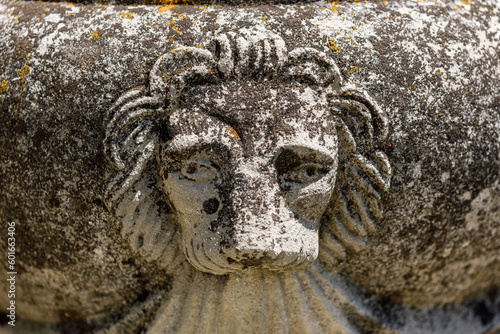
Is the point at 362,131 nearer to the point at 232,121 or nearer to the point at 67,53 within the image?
the point at 232,121

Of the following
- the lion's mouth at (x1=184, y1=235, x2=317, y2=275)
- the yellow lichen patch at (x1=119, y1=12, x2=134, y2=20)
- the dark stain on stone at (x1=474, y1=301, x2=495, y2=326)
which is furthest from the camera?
the dark stain on stone at (x1=474, y1=301, x2=495, y2=326)

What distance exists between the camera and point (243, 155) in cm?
Result: 133

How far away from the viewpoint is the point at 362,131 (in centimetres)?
142

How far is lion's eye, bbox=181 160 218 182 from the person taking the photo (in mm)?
1358

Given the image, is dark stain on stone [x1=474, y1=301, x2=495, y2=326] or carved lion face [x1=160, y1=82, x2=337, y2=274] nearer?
carved lion face [x1=160, y1=82, x2=337, y2=274]

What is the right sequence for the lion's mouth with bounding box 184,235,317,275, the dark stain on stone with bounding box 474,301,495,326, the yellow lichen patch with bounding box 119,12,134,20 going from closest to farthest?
the lion's mouth with bounding box 184,235,317,275
the yellow lichen patch with bounding box 119,12,134,20
the dark stain on stone with bounding box 474,301,495,326

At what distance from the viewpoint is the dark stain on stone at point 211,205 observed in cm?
137

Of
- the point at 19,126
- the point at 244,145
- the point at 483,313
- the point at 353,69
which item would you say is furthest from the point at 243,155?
the point at 483,313

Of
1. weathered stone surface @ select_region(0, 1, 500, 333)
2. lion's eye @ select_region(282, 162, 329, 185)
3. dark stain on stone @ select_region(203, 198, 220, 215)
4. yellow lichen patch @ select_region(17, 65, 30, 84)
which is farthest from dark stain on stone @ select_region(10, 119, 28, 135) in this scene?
lion's eye @ select_region(282, 162, 329, 185)

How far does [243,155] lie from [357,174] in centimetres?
34

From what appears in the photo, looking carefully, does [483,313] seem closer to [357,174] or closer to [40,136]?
[357,174]

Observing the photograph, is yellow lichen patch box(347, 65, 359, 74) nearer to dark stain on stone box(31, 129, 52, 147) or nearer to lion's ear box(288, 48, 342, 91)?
lion's ear box(288, 48, 342, 91)

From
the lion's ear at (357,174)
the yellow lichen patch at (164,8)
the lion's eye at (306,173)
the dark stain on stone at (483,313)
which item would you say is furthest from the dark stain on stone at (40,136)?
the dark stain on stone at (483,313)

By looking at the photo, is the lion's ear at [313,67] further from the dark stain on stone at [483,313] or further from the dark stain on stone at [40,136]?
the dark stain on stone at [483,313]
